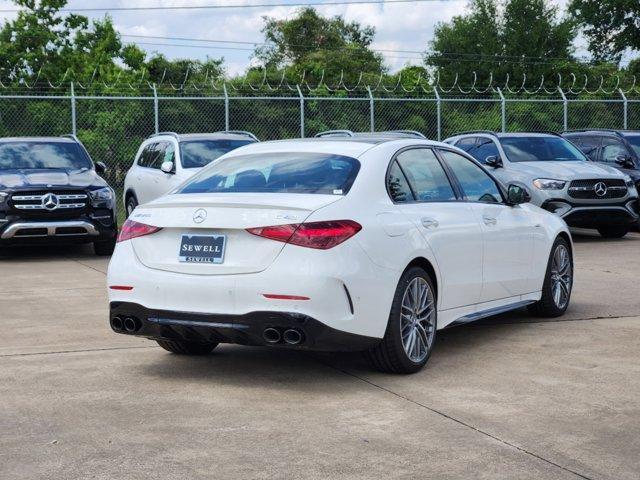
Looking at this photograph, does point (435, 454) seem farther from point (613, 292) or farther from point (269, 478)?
point (613, 292)

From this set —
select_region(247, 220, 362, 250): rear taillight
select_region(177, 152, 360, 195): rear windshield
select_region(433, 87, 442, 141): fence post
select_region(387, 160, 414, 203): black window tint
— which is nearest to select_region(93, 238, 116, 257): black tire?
select_region(177, 152, 360, 195): rear windshield

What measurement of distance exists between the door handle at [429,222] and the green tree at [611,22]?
5436cm

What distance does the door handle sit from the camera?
23.6 feet

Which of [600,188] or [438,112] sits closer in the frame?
[600,188]

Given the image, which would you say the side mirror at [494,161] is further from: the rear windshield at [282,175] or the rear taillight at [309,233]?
the rear taillight at [309,233]

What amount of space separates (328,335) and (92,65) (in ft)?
112

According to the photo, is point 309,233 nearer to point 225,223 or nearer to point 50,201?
point 225,223

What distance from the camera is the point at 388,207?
6.91 m

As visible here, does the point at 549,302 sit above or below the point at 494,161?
below

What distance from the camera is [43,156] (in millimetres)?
16109

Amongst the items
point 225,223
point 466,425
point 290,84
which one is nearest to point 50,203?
point 225,223

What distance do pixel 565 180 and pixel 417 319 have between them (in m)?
9.88

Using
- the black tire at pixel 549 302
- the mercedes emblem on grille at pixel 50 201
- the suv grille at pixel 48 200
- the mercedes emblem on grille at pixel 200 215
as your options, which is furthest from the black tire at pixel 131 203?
the mercedes emblem on grille at pixel 200 215

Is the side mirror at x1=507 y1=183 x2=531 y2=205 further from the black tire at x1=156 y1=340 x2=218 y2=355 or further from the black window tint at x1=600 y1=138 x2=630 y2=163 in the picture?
the black window tint at x1=600 y1=138 x2=630 y2=163
